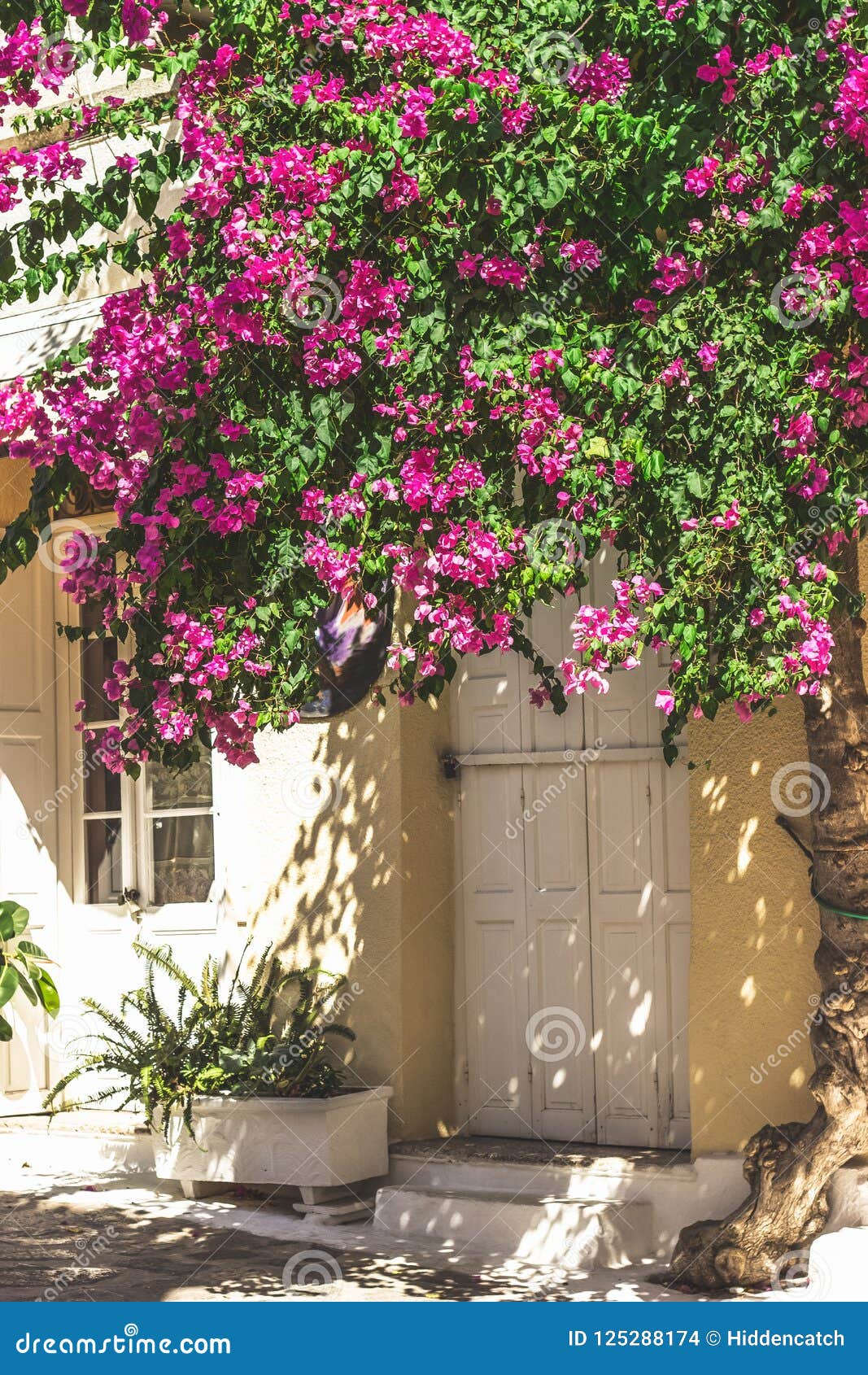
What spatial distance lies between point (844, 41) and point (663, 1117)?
4316mm

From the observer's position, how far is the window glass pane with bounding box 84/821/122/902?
28.1ft

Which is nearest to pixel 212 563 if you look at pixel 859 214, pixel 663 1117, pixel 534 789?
pixel 859 214

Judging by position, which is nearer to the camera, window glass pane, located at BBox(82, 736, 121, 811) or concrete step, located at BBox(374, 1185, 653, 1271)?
concrete step, located at BBox(374, 1185, 653, 1271)

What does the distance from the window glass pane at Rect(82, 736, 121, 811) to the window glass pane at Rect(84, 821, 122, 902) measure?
9 cm

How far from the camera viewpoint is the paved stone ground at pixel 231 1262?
18.4ft

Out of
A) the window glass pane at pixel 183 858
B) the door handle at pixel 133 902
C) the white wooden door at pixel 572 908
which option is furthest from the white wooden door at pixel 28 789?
the white wooden door at pixel 572 908

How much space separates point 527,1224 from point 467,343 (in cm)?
356

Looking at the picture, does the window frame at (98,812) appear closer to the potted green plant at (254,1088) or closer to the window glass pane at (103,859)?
the window glass pane at (103,859)

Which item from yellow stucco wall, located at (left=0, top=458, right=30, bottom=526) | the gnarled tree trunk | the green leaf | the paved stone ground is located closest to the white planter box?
the paved stone ground

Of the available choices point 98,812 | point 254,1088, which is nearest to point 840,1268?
point 254,1088

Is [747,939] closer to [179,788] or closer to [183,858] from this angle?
[183,858]

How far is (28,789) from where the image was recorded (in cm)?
874

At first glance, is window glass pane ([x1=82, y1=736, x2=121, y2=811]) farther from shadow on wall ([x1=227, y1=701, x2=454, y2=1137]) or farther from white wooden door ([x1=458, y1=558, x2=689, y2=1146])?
white wooden door ([x1=458, y1=558, x2=689, y2=1146])

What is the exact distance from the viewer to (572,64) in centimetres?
456
